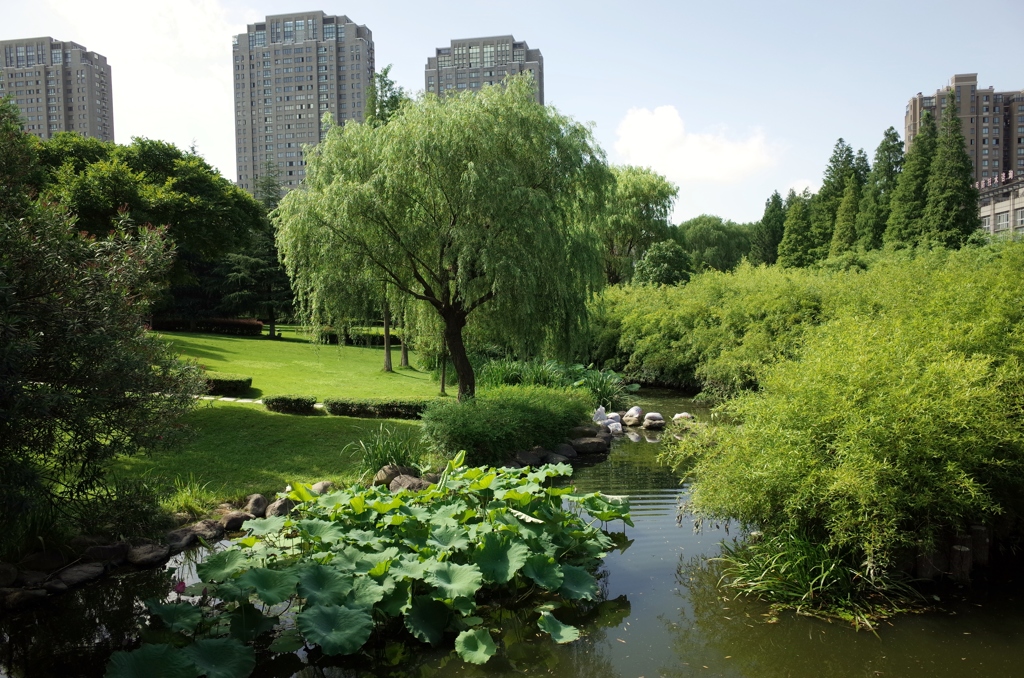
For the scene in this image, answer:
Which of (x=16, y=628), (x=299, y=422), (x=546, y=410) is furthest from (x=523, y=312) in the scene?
(x=16, y=628)

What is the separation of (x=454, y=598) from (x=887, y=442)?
3463 mm

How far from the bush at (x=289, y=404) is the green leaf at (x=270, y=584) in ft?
26.3

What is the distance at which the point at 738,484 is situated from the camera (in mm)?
5547

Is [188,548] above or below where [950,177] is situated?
below

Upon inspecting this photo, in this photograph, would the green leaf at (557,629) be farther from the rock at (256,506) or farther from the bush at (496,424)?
the bush at (496,424)

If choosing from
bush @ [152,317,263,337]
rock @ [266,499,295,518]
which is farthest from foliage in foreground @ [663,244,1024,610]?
bush @ [152,317,263,337]

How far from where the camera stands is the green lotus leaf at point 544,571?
16.7ft

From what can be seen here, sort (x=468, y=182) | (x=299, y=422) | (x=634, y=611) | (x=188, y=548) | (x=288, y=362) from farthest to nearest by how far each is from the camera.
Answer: (x=288, y=362) → (x=299, y=422) → (x=468, y=182) → (x=188, y=548) → (x=634, y=611)

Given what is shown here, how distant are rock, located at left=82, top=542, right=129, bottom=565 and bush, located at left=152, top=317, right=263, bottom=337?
84.7 feet

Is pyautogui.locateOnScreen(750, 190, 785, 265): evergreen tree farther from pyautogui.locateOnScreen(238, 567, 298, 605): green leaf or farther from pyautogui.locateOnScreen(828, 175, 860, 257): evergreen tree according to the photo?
pyautogui.locateOnScreen(238, 567, 298, 605): green leaf

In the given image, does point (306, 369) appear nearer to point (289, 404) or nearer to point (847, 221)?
point (289, 404)

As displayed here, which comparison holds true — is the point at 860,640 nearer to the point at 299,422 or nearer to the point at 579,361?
the point at 299,422

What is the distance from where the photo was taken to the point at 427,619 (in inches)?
184

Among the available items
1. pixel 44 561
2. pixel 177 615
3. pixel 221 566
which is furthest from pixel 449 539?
pixel 44 561
